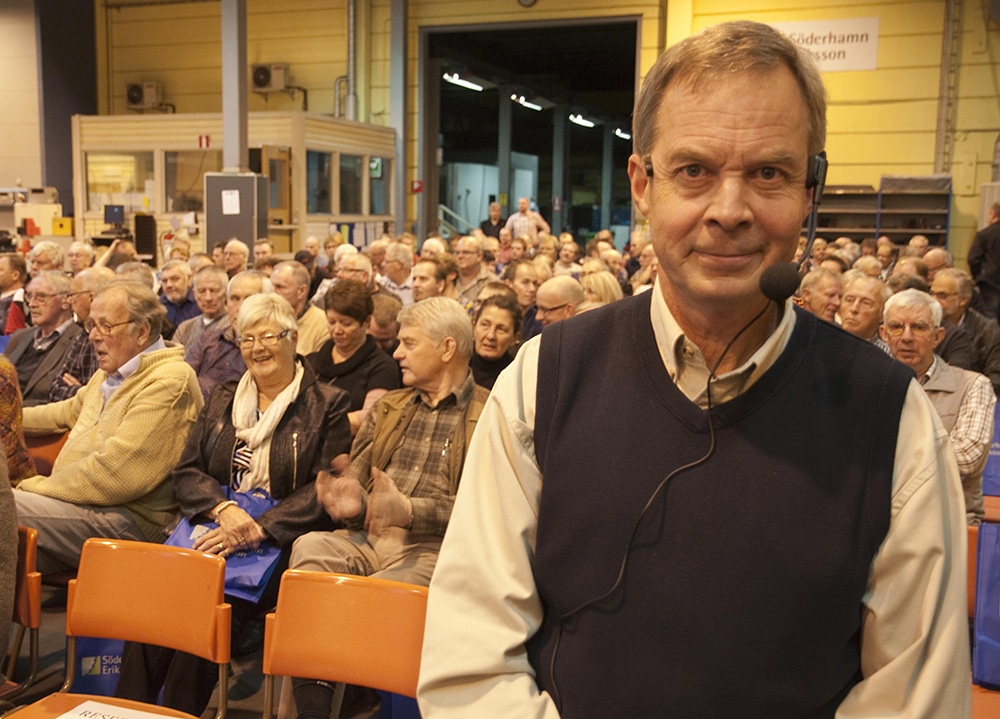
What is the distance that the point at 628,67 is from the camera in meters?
20.3

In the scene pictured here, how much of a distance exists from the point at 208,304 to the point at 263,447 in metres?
2.73

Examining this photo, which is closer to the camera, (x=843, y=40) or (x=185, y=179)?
(x=843, y=40)

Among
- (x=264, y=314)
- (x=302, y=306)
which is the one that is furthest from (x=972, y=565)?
(x=302, y=306)

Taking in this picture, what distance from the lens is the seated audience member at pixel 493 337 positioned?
4398 mm

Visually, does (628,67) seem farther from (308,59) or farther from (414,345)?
(414,345)

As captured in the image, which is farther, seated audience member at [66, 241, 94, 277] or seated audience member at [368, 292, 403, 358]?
seated audience member at [66, 241, 94, 277]

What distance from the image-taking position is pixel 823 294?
5.18 meters

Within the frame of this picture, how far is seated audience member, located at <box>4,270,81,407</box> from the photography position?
5.18 metres

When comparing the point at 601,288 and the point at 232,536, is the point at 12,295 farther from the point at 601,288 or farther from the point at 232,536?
the point at 232,536

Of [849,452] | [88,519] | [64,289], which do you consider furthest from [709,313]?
[64,289]

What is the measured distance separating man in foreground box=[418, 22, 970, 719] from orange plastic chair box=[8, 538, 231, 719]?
1.42 m

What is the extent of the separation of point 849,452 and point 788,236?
0.86 feet

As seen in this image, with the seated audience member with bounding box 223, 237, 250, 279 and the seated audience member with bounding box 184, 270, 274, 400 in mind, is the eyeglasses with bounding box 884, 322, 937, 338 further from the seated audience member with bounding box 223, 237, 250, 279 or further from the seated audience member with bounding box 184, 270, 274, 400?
the seated audience member with bounding box 223, 237, 250, 279

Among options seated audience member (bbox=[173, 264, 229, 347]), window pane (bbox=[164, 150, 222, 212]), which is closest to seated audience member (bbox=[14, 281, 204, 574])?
seated audience member (bbox=[173, 264, 229, 347])
